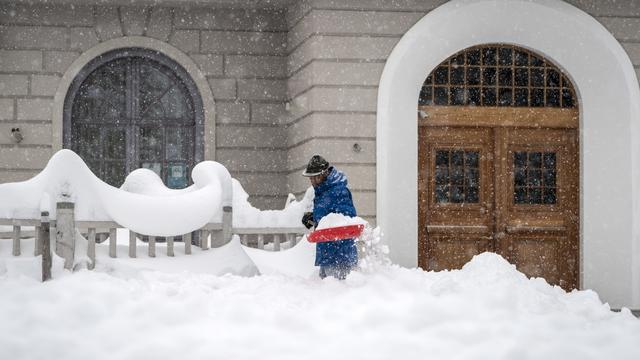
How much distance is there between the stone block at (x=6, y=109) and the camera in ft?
39.2

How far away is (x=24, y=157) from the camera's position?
11.9 meters

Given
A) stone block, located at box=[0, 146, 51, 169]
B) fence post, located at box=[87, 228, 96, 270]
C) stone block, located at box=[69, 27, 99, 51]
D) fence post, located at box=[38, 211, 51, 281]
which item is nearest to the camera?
fence post, located at box=[38, 211, 51, 281]

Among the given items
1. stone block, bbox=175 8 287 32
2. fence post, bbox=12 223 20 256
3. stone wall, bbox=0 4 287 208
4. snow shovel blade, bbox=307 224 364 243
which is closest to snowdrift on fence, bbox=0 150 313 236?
fence post, bbox=12 223 20 256

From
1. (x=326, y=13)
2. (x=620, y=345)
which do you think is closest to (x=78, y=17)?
(x=326, y=13)

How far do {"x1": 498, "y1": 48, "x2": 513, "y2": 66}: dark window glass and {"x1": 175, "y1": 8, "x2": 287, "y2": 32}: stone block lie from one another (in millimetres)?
3301

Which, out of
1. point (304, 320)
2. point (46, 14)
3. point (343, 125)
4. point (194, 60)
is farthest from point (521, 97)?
point (46, 14)

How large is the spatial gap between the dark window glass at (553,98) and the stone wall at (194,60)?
3.91 metres

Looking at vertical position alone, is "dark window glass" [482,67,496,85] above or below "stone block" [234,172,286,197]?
above

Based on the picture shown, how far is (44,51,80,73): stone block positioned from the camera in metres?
12.1

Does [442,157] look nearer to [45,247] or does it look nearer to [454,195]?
[454,195]

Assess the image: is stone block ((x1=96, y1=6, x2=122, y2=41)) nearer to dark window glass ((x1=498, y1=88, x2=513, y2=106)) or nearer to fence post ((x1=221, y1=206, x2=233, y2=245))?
fence post ((x1=221, y1=206, x2=233, y2=245))

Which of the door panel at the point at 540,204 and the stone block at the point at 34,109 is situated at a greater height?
the stone block at the point at 34,109

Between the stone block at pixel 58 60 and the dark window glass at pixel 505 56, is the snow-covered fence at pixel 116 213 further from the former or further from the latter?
the dark window glass at pixel 505 56

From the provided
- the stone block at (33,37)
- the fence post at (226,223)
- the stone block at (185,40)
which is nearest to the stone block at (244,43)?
the stone block at (185,40)
